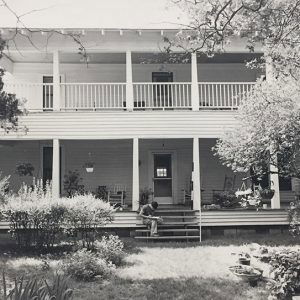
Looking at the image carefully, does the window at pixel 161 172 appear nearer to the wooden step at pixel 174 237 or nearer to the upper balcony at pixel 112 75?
the upper balcony at pixel 112 75

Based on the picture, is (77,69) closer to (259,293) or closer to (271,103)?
(271,103)

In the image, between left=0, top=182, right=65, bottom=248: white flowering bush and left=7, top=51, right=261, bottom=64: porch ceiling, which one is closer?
left=0, top=182, right=65, bottom=248: white flowering bush

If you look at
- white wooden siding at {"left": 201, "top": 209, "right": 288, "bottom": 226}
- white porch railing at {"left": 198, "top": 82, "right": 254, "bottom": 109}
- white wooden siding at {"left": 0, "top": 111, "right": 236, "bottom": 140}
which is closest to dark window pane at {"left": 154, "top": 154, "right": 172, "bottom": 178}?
white porch railing at {"left": 198, "top": 82, "right": 254, "bottom": 109}

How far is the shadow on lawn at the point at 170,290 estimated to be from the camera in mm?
8672

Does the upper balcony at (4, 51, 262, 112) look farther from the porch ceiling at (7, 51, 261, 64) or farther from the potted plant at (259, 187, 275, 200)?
the potted plant at (259, 187, 275, 200)

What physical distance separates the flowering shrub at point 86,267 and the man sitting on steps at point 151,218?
14.1 ft

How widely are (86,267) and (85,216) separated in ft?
9.08

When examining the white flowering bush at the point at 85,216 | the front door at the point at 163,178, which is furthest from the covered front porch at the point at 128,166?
the white flowering bush at the point at 85,216

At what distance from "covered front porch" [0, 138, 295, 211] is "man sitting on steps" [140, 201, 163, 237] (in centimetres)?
391

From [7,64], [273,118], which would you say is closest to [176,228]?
[273,118]

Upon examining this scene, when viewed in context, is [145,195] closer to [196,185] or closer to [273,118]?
[196,185]

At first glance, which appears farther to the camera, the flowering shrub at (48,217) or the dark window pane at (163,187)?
the dark window pane at (163,187)

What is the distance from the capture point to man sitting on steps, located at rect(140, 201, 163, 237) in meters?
14.6

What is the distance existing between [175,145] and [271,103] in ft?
24.9
